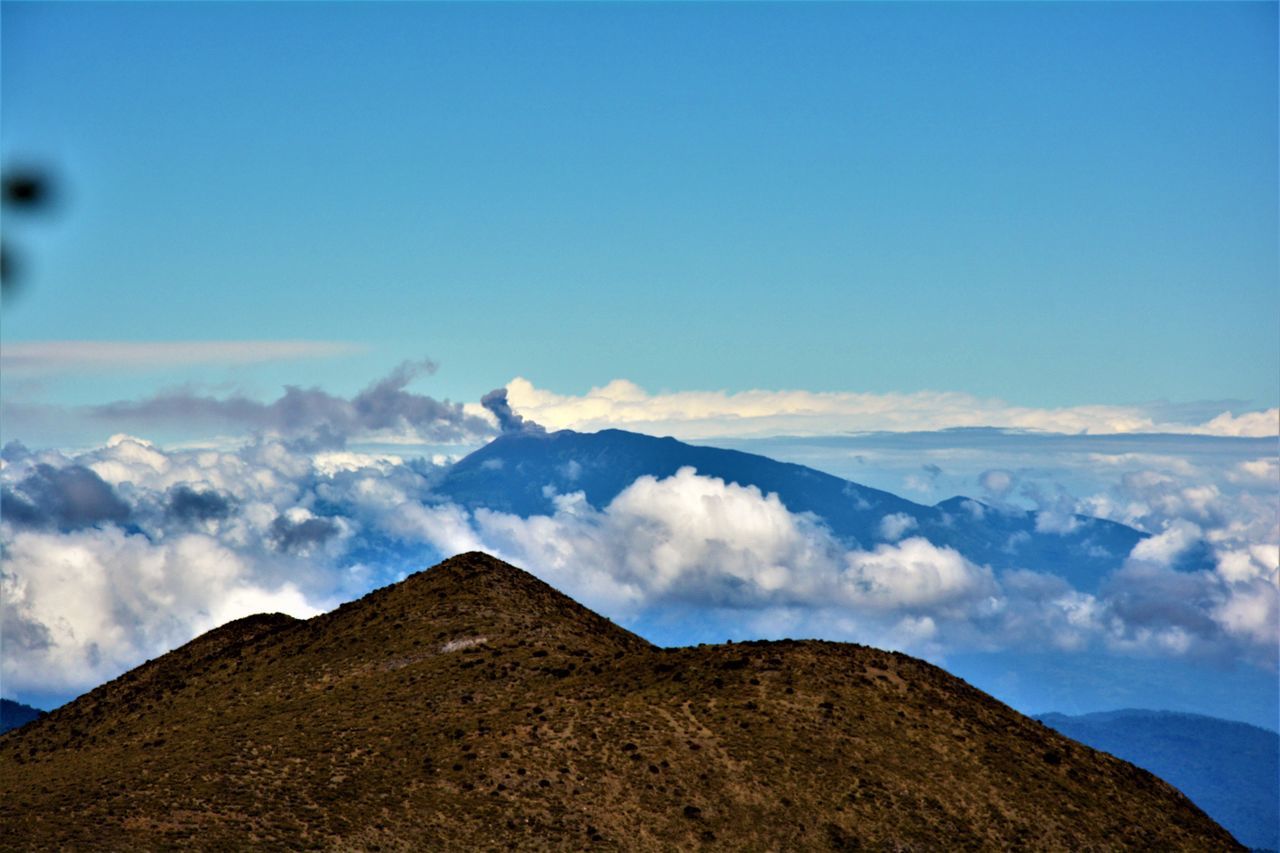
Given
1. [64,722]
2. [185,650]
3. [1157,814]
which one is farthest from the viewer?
[185,650]

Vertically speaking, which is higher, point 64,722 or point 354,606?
point 354,606

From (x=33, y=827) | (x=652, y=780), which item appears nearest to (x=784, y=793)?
(x=652, y=780)

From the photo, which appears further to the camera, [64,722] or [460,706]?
[64,722]

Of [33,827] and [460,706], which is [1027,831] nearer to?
[460,706]

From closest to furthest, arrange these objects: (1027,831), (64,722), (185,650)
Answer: (1027,831) < (64,722) < (185,650)

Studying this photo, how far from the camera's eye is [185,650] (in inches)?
5979

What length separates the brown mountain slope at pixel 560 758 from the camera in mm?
96000

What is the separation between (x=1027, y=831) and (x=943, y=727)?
40.9 feet

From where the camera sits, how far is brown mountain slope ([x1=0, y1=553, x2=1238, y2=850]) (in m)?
96.0

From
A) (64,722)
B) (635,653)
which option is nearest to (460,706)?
(635,653)

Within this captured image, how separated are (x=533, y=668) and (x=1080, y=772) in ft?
146

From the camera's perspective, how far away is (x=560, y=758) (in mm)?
102500

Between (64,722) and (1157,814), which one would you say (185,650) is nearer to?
(64,722)

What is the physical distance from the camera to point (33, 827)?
9469cm
